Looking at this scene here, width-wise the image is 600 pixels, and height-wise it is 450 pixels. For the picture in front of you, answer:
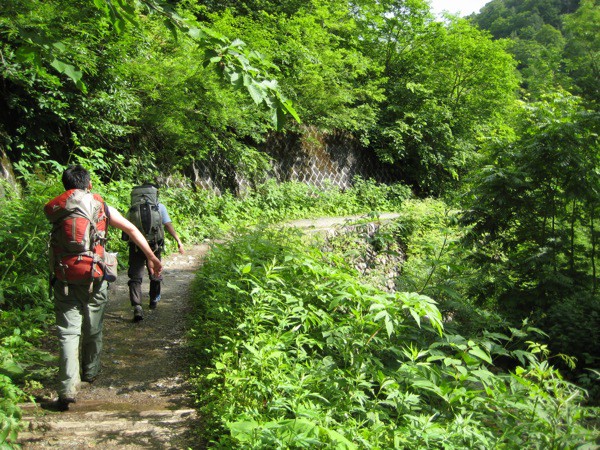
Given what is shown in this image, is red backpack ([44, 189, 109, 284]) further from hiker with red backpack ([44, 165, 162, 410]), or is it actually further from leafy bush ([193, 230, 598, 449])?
leafy bush ([193, 230, 598, 449])

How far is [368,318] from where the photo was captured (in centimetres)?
358

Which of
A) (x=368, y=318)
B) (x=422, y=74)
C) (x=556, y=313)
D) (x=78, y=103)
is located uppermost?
(x=422, y=74)

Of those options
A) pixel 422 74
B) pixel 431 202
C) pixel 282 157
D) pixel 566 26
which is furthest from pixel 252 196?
pixel 566 26

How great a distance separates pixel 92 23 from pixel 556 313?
8487mm

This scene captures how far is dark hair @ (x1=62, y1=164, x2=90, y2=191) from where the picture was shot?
140 inches

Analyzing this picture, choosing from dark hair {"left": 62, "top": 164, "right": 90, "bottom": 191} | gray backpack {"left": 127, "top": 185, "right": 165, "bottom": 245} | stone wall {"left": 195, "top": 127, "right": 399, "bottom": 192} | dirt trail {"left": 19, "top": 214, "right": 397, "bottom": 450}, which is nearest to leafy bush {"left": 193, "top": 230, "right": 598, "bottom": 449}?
dirt trail {"left": 19, "top": 214, "right": 397, "bottom": 450}

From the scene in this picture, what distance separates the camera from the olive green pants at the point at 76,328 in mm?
3404

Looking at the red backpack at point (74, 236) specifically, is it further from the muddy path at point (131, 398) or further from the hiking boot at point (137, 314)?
the hiking boot at point (137, 314)

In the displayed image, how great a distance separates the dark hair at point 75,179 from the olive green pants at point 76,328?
0.77 meters

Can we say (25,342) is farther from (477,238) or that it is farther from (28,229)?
(477,238)

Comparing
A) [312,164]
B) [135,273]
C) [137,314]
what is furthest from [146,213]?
[312,164]

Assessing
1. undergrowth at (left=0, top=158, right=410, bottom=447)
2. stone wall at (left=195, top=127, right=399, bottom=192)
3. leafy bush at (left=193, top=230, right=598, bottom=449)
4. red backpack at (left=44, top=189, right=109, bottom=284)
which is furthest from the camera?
Answer: stone wall at (left=195, top=127, right=399, bottom=192)

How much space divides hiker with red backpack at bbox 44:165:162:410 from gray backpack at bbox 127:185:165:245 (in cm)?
151

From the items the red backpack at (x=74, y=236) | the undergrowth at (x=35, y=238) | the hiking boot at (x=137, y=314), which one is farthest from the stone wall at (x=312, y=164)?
the red backpack at (x=74, y=236)
